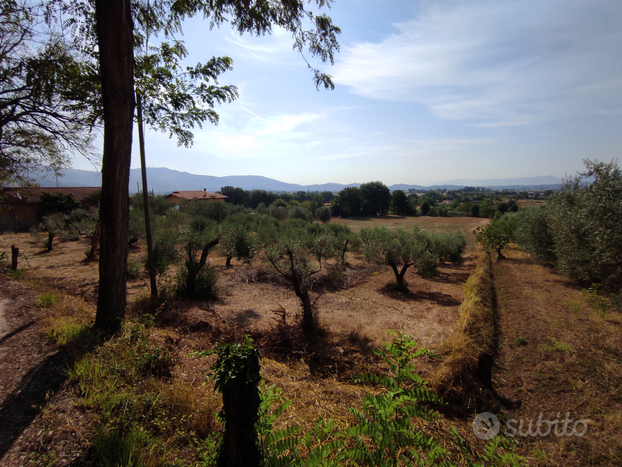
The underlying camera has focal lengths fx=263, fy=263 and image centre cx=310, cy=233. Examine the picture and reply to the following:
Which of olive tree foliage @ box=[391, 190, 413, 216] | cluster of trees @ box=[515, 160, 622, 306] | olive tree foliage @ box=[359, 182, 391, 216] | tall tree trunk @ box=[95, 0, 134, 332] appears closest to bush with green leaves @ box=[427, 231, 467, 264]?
cluster of trees @ box=[515, 160, 622, 306]

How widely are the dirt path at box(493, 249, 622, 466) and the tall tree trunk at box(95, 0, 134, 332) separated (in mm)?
7132

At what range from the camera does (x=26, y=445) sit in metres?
2.14

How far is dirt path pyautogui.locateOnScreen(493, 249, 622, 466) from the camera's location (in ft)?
15.0

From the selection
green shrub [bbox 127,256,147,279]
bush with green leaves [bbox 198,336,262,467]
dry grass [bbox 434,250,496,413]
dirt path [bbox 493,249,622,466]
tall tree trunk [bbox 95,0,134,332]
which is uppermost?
tall tree trunk [bbox 95,0,134,332]

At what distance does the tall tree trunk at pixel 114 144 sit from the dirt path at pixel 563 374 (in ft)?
23.4

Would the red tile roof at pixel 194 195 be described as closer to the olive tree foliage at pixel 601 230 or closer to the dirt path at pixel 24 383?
the dirt path at pixel 24 383

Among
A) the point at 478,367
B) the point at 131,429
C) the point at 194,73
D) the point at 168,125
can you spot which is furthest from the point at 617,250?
the point at 168,125

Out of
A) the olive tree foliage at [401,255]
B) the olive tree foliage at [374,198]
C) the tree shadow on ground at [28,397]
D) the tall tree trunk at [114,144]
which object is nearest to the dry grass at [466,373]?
the tree shadow on ground at [28,397]

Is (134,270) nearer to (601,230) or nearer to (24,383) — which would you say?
(24,383)

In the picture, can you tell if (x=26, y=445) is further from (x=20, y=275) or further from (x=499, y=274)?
(x=499, y=274)

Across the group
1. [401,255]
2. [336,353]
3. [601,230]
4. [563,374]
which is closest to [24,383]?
[336,353]

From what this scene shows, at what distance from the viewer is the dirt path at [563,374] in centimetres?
458

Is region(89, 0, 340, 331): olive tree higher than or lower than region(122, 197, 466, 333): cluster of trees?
higher

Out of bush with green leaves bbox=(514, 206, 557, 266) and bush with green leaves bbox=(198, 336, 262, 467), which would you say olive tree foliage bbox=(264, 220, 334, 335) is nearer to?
bush with green leaves bbox=(198, 336, 262, 467)
